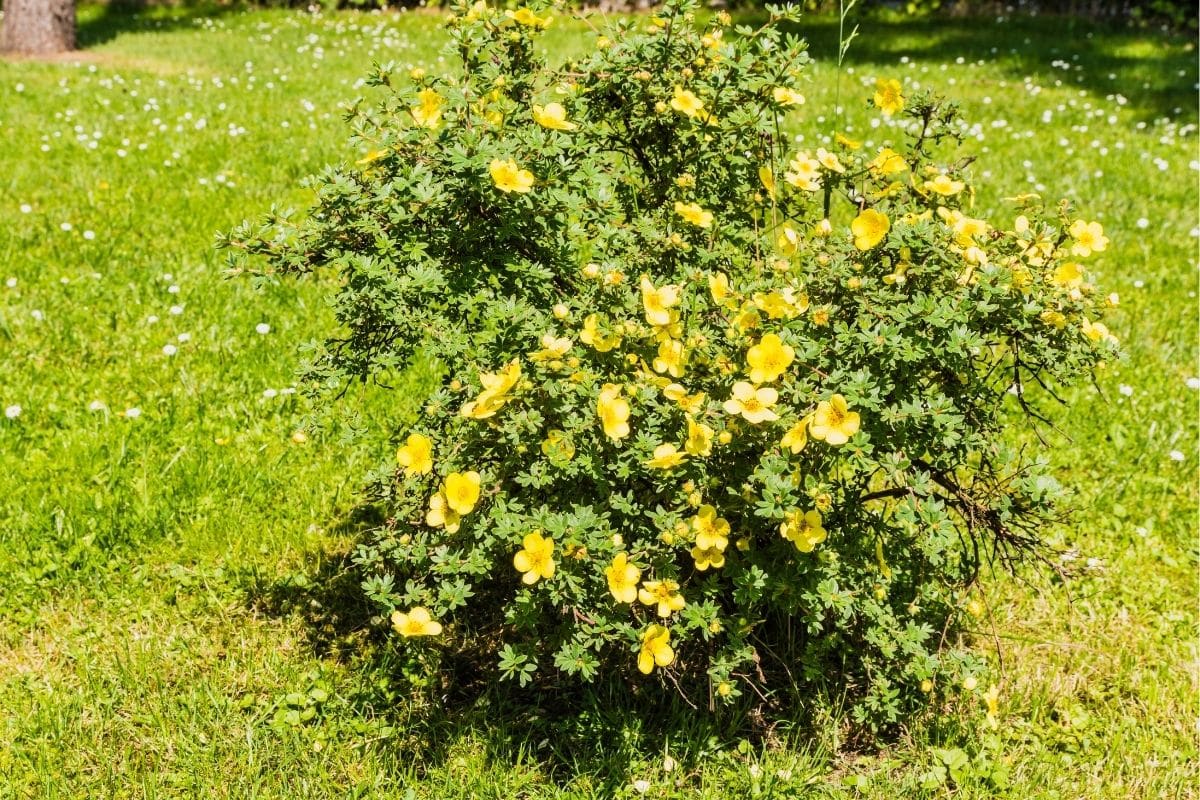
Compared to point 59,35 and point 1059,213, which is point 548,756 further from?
point 59,35

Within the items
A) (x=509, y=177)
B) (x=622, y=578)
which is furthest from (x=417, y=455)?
(x=509, y=177)

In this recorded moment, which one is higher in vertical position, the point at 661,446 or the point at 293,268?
the point at 293,268

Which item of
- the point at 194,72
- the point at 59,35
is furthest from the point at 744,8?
the point at 59,35

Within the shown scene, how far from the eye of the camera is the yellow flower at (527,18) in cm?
233

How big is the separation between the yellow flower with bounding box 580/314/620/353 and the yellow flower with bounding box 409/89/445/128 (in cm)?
65

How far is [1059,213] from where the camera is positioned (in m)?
2.27

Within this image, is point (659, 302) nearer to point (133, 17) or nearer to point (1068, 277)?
point (1068, 277)

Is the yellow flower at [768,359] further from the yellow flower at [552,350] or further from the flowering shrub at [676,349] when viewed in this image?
the yellow flower at [552,350]

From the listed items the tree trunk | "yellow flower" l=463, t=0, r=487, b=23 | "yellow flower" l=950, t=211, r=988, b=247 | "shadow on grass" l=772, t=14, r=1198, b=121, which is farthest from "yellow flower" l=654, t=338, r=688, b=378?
the tree trunk

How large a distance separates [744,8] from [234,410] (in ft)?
40.0

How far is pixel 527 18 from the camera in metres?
2.34

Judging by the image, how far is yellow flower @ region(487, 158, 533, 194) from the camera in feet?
6.67

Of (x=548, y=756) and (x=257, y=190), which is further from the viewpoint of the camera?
(x=257, y=190)

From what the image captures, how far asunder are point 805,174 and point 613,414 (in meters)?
0.86
